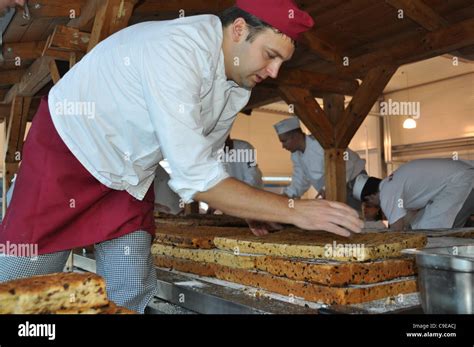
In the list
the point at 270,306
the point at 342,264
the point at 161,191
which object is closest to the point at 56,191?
the point at 270,306

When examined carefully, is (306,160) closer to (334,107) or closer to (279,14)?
(334,107)

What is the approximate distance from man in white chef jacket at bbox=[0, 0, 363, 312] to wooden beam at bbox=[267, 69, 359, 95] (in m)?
3.25

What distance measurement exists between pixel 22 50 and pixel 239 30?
10.8ft

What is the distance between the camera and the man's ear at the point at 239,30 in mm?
1337

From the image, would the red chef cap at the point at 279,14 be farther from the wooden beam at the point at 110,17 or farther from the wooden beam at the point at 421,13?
the wooden beam at the point at 421,13

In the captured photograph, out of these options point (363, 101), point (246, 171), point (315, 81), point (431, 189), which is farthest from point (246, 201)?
point (246, 171)

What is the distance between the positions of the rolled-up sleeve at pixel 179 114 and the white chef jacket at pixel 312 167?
427cm

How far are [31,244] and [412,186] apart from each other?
10.1ft

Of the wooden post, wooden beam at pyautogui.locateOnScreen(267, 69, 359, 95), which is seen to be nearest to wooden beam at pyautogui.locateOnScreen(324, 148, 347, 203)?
wooden beam at pyautogui.locateOnScreen(267, 69, 359, 95)

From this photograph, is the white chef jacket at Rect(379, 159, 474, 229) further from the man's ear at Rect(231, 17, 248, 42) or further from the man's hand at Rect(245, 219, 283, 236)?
the man's ear at Rect(231, 17, 248, 42)

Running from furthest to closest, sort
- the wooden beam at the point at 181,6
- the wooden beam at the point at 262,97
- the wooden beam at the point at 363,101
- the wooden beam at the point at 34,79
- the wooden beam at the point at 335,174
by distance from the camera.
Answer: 1. the wooden beam at the point at 262,97
2. the wooden beam at the point at 335,174
3. the wooden beam at the point at 363,101
4. the wooden beam at the point at 34,79
5. the wooden beam at the point at 181,6

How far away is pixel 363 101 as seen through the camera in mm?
4621

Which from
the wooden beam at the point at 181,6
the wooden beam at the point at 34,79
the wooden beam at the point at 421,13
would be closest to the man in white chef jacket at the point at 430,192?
the wooden beam at the point at 421,13
